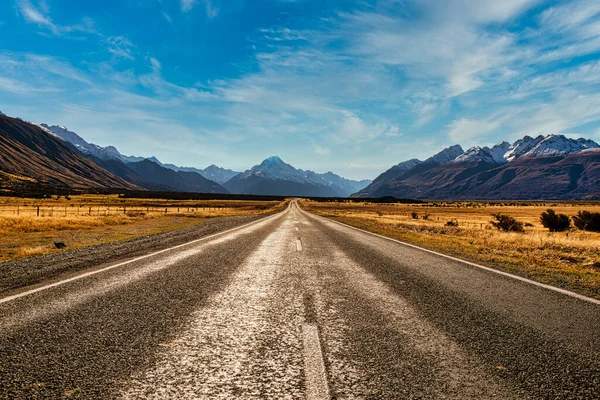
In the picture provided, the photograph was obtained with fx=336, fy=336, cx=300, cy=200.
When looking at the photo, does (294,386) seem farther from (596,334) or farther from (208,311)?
(596,334)

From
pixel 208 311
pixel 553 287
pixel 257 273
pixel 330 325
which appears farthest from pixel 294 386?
pixel 553 287

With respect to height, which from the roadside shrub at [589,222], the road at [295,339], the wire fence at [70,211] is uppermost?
the roadside shrub at [589,222]

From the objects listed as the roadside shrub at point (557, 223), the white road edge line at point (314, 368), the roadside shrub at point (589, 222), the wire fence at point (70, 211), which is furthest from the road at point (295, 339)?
the roadside shrub at point (589, 222)

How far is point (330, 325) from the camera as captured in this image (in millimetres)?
4352

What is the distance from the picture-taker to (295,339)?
3854 millimetres

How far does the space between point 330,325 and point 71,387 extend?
2.78 m

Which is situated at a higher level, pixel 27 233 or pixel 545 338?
pixel 545 338

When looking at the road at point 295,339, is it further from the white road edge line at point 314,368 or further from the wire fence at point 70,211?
the wire fence at point 70,211

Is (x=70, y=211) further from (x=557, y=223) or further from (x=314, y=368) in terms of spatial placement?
(x=557, y=223)

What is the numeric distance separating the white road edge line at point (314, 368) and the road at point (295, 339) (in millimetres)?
17

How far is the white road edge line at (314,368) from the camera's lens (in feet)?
8.89

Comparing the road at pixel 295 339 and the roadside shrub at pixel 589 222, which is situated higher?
the roadside shrub at pixel 589 222

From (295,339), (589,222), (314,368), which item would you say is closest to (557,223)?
(589,222)

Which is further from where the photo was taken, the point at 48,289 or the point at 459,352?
the point at 48,289
